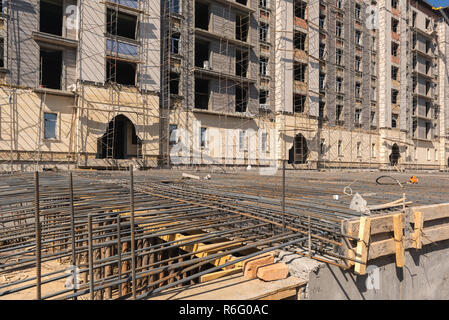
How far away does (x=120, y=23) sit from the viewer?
23703 mm

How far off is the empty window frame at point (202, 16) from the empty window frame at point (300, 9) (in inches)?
381

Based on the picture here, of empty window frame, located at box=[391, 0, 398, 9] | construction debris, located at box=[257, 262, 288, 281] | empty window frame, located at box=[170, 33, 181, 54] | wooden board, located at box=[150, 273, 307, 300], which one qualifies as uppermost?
empty window frame, located at box=[391, 0, 398, 9]

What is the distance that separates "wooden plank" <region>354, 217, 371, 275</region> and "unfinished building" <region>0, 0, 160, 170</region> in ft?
62.9

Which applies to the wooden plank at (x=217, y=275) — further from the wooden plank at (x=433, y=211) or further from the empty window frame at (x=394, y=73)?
the empty window frame at (x=394, y=73)

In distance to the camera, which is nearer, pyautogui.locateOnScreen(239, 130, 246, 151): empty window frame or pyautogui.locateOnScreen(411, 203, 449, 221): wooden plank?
pyautogui.locateOnScreen(411, 203, 449, 221): wooden plank

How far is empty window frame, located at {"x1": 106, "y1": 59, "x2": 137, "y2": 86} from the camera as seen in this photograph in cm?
2119

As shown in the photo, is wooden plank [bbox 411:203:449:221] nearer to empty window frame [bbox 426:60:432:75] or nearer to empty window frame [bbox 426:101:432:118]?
empty window frame [bbox 426:101:432:118]

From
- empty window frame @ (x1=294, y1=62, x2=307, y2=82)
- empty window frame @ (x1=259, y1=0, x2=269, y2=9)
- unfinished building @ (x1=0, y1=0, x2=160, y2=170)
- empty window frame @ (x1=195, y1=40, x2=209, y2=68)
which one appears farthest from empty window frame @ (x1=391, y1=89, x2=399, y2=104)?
unfinished building @ (x1=0, y1=0, x2=160, y2=170)

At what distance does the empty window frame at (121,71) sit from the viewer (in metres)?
21.2

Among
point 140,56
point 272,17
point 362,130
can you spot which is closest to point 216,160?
point 140,56

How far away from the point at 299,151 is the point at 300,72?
8.57 meters

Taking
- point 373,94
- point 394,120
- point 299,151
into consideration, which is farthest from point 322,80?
point 394,120

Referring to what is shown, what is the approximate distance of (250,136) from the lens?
2748cm

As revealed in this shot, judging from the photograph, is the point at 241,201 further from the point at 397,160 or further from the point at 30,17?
the point at 397,160
